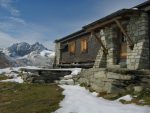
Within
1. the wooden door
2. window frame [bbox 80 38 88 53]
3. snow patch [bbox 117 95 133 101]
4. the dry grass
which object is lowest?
the dry grass

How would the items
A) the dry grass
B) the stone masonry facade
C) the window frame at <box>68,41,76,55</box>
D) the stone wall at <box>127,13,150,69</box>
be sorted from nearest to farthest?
the dry grass → the stone masonry facade → the stone wall at <box>127,13,150,69</box> → the window frame at <box>68,41,76,55</box>

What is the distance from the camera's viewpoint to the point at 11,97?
17094mm

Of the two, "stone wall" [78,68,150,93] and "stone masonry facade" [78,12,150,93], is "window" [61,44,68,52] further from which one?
"stone wall" [78,68,150,93]

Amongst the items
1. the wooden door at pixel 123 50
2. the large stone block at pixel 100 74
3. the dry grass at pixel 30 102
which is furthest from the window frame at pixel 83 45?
the large stone block at pixel 100 74

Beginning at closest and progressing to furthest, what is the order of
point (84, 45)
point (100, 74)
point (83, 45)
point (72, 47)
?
point (100, 74)
point (84, 45)
point (83, 45)
point (72, 47)

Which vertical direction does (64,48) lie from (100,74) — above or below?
above

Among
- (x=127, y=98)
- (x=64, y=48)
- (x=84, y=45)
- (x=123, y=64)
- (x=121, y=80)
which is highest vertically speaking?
(x=64, y=48)

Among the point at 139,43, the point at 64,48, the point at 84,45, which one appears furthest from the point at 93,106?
the point at 64,48

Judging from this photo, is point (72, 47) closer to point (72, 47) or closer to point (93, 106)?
point (72, 47)

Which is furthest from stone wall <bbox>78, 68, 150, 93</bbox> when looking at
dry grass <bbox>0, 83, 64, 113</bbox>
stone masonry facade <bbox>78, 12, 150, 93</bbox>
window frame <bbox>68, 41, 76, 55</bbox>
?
window frame <bbox>68, 41, 76, 55</bbox>

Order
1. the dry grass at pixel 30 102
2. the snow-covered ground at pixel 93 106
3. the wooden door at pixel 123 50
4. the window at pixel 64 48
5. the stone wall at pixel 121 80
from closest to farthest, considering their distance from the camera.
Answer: the snow-covered ground at pixel 93 106 < the dry grass at pixel 30 102 < the stone wall at pixel 121 80 < the wooden door at pixel 123 50 < the window at pixel 64 48

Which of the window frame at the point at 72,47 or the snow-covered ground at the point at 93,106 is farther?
the window frame at the point at 72,47

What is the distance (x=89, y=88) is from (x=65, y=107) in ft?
17.8

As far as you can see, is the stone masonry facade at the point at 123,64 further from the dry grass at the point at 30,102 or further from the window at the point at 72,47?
the window at the point at 72,47
